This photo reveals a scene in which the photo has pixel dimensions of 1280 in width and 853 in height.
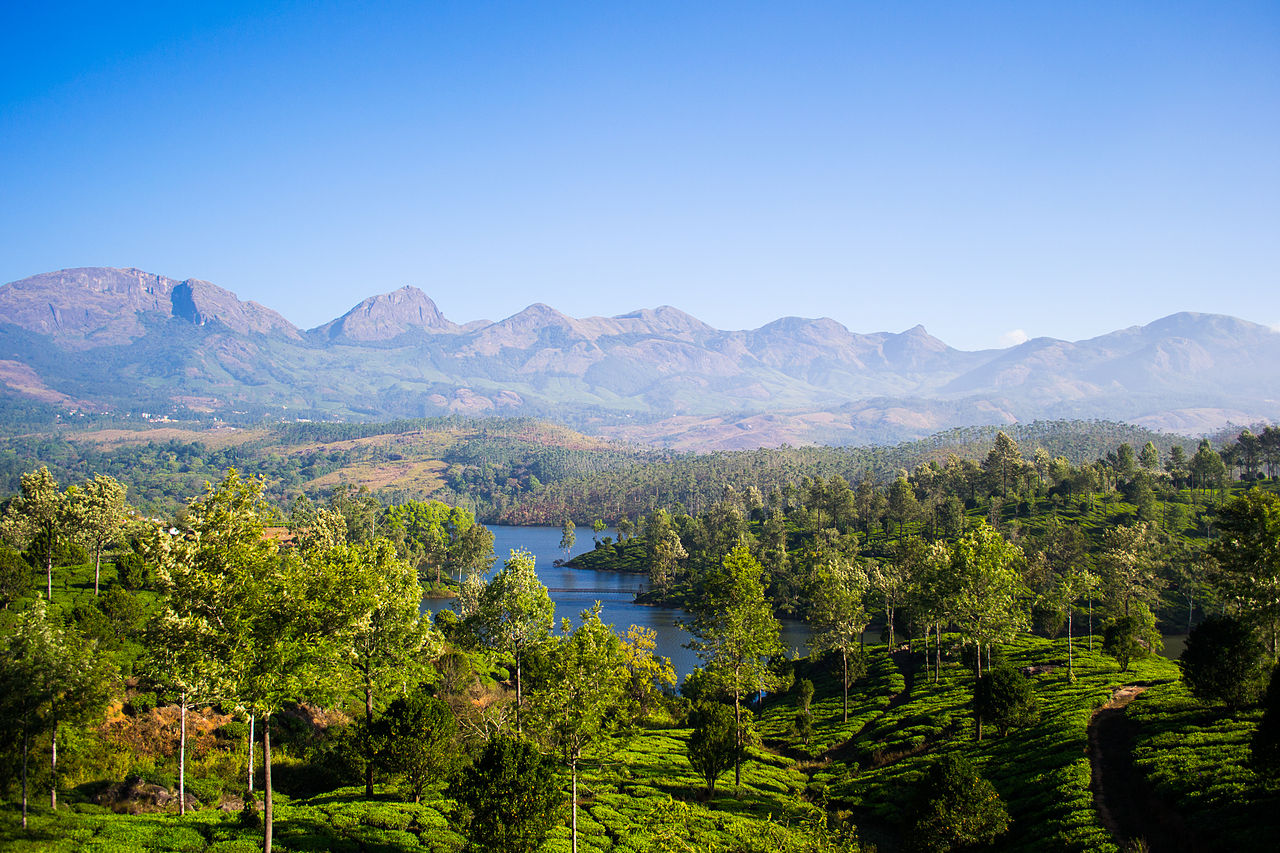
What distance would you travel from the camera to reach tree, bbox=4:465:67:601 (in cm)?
6894

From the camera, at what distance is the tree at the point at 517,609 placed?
48.6m

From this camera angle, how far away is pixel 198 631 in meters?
25.8

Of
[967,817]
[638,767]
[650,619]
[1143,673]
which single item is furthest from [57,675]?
[650,619]

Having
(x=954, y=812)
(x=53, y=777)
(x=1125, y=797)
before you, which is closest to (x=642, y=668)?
(x=954, y=812)

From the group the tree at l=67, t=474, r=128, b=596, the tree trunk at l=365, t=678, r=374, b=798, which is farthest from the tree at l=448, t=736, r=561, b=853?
the tree at l=67, t=474, r=128, b=596

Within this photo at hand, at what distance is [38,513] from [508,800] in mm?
75088

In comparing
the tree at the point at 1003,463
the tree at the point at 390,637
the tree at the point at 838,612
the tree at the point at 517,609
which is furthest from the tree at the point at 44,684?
the tree at the point at 1003,463

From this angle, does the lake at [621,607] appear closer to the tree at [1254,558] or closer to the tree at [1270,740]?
the tree at [1254,558]

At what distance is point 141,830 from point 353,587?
12.2 m

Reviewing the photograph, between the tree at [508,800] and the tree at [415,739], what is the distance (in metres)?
7.77

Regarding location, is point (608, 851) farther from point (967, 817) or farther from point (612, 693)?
point (967, 817)

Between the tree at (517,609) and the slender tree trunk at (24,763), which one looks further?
the tree at (517,609)

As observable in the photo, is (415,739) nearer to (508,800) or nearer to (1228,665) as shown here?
(508,800)

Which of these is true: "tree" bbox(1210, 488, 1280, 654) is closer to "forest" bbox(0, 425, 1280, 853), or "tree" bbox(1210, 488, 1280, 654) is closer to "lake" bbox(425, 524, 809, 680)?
"forest" bbox(0, 425, 1280, 853)
